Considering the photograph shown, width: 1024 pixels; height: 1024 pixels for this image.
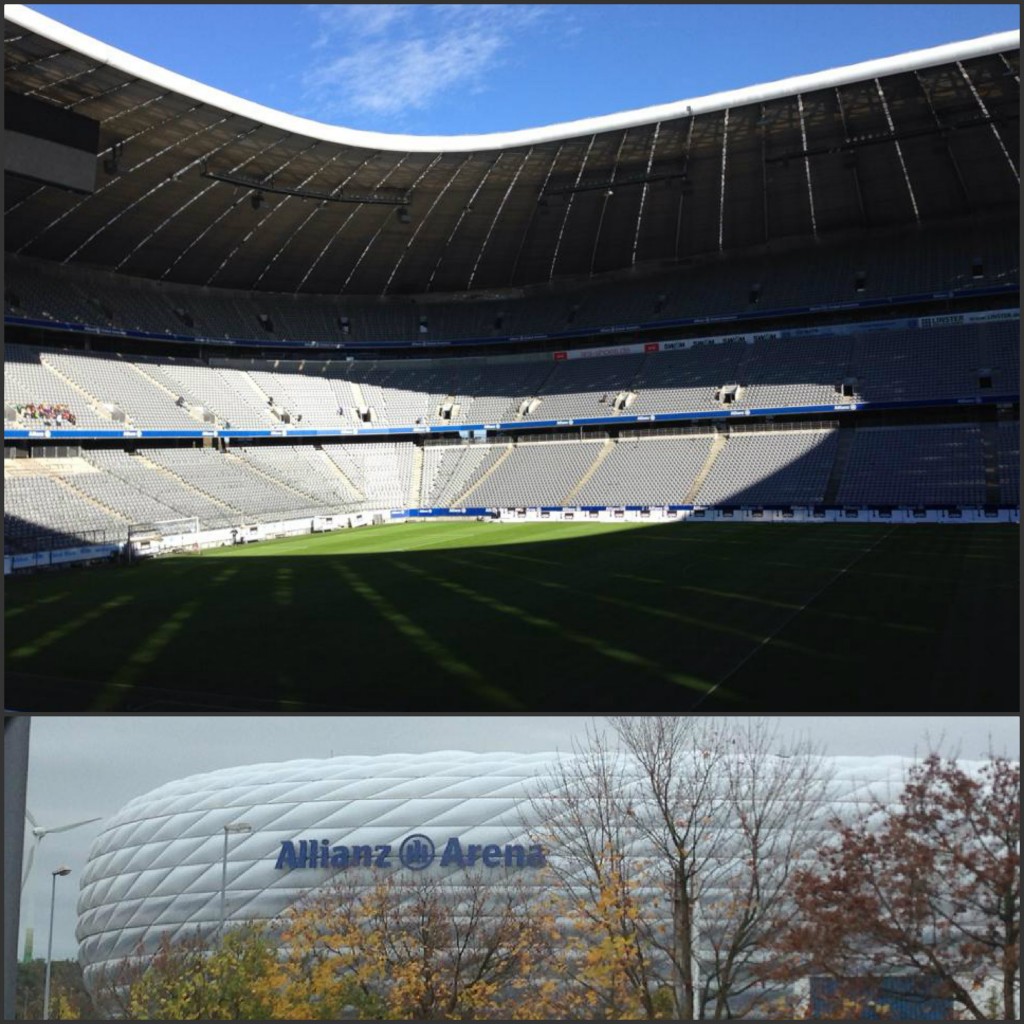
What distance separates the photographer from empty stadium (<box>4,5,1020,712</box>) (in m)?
17.9

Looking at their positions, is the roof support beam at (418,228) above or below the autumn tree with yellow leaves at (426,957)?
above

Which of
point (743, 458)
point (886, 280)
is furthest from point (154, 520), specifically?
point (886, 280)

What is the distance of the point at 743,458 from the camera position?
48.8 meters

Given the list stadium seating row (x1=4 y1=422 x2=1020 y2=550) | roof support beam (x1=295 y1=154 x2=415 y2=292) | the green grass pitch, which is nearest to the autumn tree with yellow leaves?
the green grass pitch

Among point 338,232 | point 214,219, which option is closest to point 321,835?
point 214,219

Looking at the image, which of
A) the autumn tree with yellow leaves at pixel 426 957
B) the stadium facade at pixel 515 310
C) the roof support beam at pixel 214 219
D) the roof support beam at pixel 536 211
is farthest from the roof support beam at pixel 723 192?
the autumn tree with yellow leaves at pixel 426 957

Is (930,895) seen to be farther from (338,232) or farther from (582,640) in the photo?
(338,232)

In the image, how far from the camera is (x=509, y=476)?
176 feet

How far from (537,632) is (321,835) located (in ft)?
19.8

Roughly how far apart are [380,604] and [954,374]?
3778 centimetres

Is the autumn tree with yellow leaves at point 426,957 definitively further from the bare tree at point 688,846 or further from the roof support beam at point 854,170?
the roof support beam at point 854,170

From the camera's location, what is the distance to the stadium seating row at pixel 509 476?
126 ft

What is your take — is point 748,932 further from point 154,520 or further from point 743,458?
point 743,458

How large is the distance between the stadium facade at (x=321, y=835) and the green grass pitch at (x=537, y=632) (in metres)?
1.94
